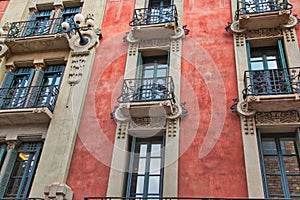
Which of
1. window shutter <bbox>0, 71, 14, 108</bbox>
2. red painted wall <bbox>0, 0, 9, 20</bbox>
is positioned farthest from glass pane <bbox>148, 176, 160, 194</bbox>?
red painted wall <bbox>0, 0, 9, 20</bbox>

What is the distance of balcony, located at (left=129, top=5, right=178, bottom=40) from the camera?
10906 mm

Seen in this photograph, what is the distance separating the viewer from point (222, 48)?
10.3 metres

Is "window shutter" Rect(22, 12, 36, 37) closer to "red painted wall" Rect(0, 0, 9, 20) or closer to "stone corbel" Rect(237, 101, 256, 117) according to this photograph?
"red painted wall" Rect(0, 0, 9, 20)

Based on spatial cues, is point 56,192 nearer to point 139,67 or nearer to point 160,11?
point 139,67

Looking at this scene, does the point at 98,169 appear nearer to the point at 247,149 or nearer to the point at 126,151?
the point at 126,151

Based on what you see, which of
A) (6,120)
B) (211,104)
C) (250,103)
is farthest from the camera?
(6,120)

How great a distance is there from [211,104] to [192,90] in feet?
2.45

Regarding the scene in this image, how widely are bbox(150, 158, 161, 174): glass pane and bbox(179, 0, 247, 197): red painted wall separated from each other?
62 centimetres

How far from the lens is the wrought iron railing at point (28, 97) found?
10116 mm

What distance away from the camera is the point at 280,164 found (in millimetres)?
8016

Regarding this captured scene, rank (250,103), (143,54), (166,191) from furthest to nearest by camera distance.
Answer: (143,54) < (250,103) < (166,191)

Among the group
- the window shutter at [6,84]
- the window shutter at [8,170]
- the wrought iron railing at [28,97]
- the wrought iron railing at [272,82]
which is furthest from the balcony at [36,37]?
the wrought iron railing at [272,82]

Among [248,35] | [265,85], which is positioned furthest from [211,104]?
[248,35]

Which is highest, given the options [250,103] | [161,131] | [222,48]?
[222,48]
